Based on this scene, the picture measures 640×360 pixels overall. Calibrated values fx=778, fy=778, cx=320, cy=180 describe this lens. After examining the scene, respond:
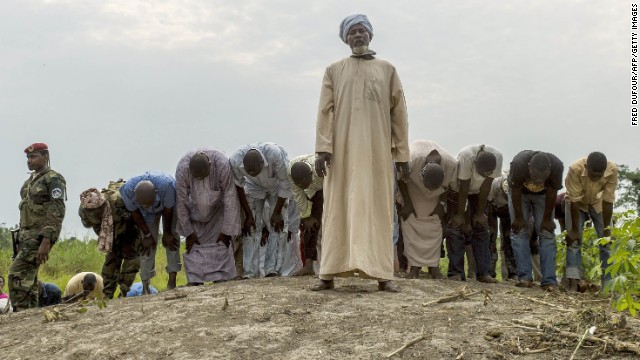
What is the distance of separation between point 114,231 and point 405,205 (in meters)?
3.14

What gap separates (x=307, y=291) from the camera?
621 centimetres

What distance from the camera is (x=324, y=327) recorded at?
5082 mm

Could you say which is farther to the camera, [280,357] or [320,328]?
[320,328]

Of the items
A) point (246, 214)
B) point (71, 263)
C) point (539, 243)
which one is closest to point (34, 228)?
point (246, 214)

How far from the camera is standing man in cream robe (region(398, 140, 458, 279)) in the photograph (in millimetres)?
7767

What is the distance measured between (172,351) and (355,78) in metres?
2.63

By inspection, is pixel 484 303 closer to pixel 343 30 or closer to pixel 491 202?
pixel 343 30

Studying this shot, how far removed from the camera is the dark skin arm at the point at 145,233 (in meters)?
8.00

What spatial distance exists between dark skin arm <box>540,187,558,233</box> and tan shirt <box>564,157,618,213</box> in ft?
0.72

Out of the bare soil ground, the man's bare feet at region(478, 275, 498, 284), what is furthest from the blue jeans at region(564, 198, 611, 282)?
the bare soil ground

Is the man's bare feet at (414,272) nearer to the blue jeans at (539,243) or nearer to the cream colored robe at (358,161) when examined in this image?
the blue jeans at (539,243)

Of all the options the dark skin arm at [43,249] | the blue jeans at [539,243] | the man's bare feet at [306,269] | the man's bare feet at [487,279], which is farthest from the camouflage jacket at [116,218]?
the blue jeans at [539,243]

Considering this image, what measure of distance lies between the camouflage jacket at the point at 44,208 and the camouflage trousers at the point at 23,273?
12 centimetres

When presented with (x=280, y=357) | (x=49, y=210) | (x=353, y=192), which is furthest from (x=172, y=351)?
(x=49, y=210)
